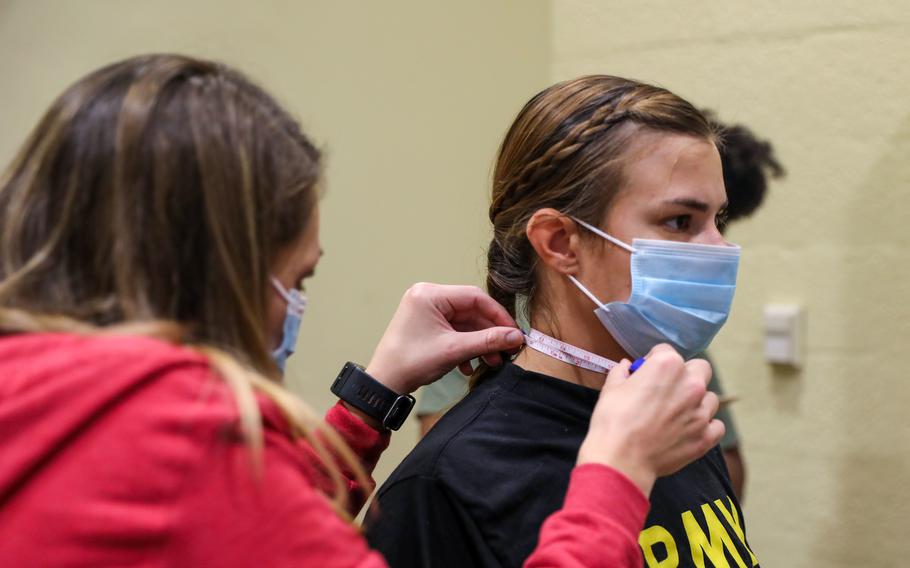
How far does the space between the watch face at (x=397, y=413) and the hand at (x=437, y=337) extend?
0.08 ft

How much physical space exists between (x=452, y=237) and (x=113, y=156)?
172cm

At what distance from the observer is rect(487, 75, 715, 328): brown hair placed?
3.67 feet

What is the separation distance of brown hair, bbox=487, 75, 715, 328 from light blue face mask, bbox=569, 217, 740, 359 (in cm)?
5

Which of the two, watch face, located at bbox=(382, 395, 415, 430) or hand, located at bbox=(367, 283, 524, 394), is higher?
hand, located at bbox=(367, 283, 524, 394)

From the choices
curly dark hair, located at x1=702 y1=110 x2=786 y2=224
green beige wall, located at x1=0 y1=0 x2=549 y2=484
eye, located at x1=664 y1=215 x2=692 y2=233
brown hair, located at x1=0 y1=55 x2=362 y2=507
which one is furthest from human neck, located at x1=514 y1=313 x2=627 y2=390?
green beige wall, located at x1=0 y1=0 x2=549 y2=484

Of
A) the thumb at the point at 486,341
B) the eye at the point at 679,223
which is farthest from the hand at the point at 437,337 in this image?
→ the eye at the point at 679,223

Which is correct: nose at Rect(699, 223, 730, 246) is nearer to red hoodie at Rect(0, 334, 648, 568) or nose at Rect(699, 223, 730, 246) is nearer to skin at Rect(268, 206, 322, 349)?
skin at Rect(268, 206, 322, 349)

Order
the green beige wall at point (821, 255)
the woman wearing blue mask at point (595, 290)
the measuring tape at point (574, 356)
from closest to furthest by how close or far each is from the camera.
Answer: the woman wearing blue mask at point (595, 290)
the measuring tape at point (574, 356)
the green beige wall at point (821, 255)

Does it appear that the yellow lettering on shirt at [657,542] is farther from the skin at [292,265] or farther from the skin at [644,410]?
the skin at [292,265]

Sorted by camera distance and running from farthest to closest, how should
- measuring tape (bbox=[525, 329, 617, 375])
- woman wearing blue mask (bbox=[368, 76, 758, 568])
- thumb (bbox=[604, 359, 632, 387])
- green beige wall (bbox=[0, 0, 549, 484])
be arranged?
1. green beige wall (bbox=[0, 0, 549, 484])
2. measuring tape (bbox=[525, 329, 617, 375])
3. woman wearing blue mask (bbox=[368, 76, 758, 568])
4. thumb (bbox=[604, 359, 632, 387])

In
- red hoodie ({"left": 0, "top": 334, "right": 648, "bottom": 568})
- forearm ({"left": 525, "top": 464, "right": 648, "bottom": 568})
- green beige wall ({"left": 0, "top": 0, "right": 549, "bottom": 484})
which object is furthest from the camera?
green beige wall ({"left": 0, "top": 0, "right": 549, "bottom": 484})

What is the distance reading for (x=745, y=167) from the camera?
1.86m

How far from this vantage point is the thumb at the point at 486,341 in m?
1.16

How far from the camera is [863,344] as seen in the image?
72.2 inches
